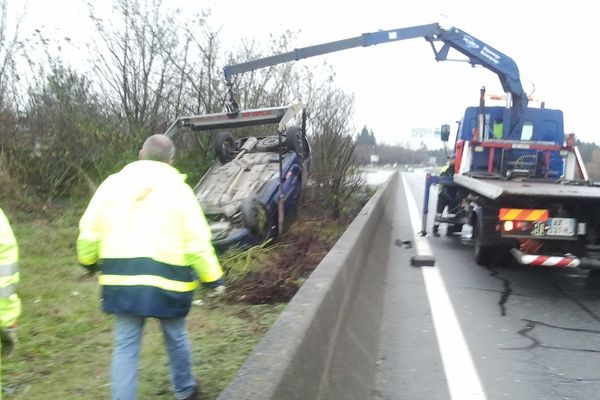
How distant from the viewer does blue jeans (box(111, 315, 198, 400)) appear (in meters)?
3.53

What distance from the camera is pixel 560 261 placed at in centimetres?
743

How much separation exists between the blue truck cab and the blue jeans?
27.3ft

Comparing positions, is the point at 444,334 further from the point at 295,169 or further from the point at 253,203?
the point at 295,169

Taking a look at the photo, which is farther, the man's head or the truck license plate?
the truck license plate

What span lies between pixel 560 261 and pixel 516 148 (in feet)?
15.1

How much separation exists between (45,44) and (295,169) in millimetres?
6767

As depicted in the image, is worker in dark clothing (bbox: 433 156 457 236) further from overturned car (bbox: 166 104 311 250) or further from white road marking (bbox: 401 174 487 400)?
white road marking (bbox: 401 174 487 400)

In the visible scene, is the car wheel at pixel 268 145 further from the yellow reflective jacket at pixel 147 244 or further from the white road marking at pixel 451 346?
the yellow reflective jacket at pixel 147 244

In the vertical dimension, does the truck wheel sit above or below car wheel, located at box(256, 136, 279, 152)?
below

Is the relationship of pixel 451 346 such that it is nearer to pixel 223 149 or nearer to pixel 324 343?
pixel 324 343

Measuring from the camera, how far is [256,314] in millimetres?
5941

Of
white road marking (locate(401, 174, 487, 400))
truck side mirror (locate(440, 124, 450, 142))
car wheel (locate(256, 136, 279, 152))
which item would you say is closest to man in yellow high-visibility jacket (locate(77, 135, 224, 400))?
white road marking (locate(401, 174, 487, 400))

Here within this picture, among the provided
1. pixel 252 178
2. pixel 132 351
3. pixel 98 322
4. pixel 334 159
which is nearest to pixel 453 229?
pixel 334 159

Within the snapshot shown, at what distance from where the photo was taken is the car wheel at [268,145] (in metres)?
11.1
